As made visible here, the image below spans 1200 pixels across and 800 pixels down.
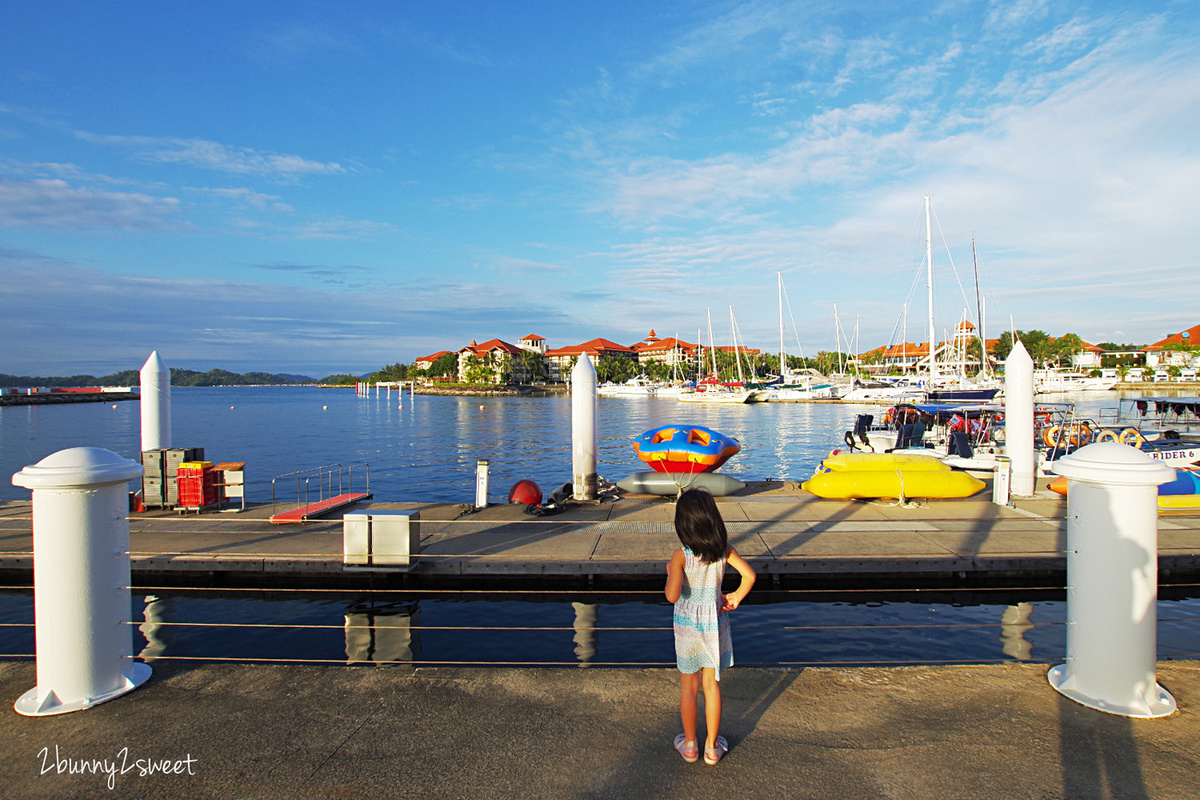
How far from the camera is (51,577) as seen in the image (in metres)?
4.64

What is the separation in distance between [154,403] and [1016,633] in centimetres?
1758

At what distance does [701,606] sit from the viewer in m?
4.05

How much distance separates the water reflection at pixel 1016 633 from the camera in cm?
885

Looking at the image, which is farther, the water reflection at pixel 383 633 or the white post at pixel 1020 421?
the white post at pixel 1020 421

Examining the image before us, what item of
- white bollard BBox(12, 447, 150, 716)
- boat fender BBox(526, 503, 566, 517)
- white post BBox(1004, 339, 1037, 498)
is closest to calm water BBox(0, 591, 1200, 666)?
boat fender BBox(526, 503, 566, 517)

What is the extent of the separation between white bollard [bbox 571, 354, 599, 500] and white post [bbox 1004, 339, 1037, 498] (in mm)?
9637

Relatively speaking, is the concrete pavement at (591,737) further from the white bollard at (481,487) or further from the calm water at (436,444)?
the calm water at (436,444)

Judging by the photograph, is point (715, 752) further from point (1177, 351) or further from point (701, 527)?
point (1177, 351)

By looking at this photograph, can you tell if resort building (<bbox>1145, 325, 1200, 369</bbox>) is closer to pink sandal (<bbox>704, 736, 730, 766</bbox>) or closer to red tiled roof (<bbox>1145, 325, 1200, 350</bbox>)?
red tiled roof (<bbox>1145, 325, 1200, 350</bbox>)

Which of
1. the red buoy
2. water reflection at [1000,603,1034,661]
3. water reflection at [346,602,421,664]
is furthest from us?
the red buoy

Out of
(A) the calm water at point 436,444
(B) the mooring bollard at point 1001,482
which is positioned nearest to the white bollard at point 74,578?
(B) the mooring bollard at point 1001,482

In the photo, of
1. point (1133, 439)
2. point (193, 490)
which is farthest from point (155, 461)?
point (1133, 439)

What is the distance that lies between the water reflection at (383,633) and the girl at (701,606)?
5149 mm

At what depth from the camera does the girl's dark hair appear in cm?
394
